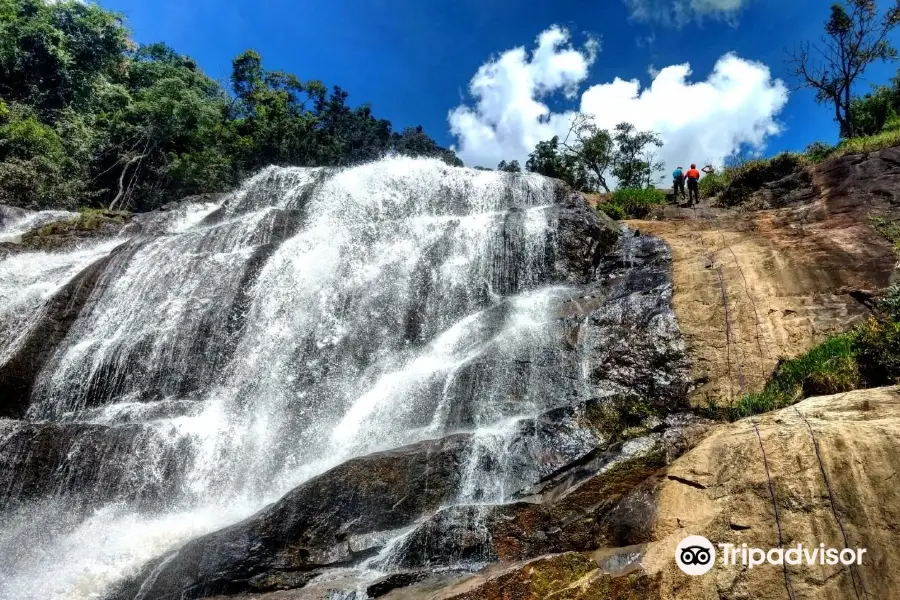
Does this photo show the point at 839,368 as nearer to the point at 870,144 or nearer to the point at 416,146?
the point at 870,144

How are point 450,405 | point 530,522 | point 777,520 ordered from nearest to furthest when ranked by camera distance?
1. point 777,520
2. point 530,522
3. point 450,405

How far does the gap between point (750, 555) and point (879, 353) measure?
507cm

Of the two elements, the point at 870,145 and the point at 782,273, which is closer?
the point at 782,273

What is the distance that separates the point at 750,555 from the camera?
4.67 metres

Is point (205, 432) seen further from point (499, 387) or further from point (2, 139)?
point (2, 139)

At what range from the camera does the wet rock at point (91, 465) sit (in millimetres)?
10695

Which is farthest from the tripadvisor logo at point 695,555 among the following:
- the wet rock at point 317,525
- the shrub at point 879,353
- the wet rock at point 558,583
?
the shrub at point 879,353

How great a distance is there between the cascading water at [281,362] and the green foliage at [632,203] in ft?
8.43

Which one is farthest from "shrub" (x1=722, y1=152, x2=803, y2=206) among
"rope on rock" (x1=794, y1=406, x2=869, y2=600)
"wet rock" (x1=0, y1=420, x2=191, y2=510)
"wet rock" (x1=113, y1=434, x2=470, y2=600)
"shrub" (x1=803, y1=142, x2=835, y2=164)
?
"wet rock" (x1=0, y1=420, x2=191, y2=510)

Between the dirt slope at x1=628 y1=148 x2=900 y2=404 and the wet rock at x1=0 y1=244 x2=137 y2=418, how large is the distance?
15351 millimetres

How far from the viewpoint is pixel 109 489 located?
35.1 ft

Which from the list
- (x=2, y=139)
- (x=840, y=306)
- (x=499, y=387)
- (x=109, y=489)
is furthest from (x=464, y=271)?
(x=2, y=139)

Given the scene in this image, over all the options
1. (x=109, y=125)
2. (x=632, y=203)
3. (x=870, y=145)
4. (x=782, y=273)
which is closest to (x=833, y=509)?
(x=782, y=273)

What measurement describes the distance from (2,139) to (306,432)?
2266cm
